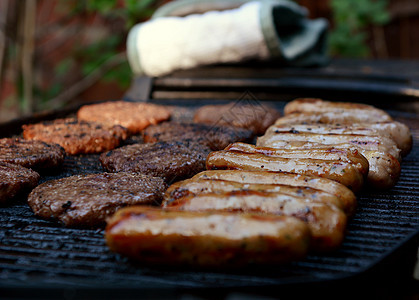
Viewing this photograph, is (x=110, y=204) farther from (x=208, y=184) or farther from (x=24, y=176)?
(x=24, y=176)

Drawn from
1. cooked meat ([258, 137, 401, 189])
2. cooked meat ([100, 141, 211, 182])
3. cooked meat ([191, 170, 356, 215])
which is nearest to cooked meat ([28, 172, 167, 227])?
cooked meat ([100, 141, 211, 182])

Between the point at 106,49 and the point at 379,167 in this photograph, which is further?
the point at 106,49

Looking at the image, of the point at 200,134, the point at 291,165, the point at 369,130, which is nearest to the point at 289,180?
the point at 291,165

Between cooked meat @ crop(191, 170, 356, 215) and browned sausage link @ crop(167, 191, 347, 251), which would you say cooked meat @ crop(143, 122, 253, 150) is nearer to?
cooked meat @ crop(191, 170, 356, 215)

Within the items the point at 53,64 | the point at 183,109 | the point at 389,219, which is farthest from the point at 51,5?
the point at 389,219

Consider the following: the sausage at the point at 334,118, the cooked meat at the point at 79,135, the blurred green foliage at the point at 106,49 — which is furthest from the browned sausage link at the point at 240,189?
the blurred green foliage at the point at 106,49

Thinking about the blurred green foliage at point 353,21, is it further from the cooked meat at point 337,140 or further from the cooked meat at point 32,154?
the cooked meat at point 32,154

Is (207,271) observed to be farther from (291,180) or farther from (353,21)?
(353,21)
